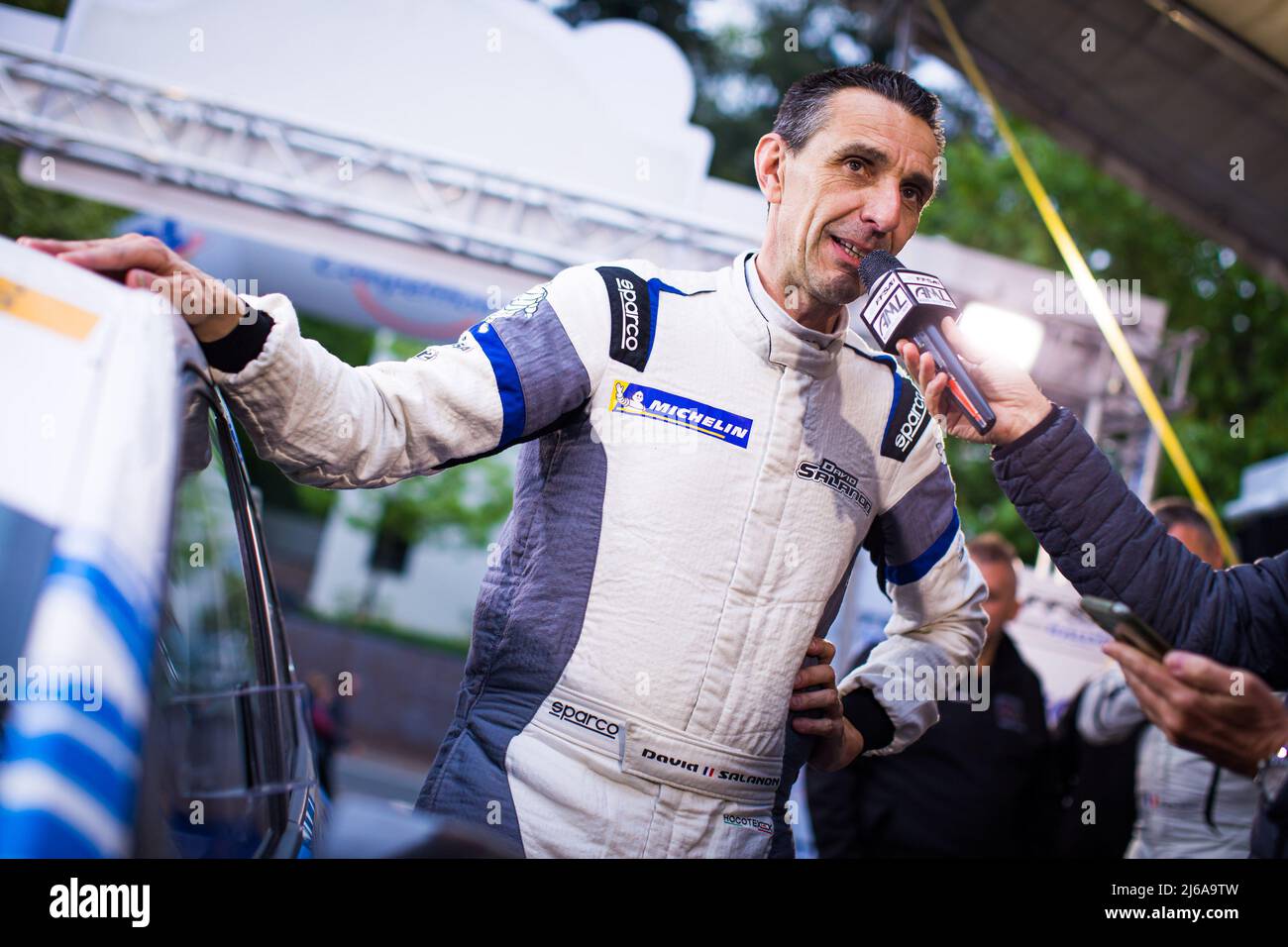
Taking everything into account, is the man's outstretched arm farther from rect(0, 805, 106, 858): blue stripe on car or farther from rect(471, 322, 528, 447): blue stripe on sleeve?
rect(0, 805, 106, 858): blue stripe on car

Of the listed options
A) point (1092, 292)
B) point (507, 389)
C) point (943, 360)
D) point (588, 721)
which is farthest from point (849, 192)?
point (1092, 292)

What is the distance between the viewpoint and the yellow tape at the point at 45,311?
1283 mm

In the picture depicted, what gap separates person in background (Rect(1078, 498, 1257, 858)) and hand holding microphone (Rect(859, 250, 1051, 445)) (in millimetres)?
1782

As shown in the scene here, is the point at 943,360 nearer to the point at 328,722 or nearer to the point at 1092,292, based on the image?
the point at 1092,292

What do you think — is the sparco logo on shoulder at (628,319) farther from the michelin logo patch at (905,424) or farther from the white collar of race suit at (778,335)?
the michelin logo patch at (905,424)

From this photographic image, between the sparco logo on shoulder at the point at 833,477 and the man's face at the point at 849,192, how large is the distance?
299 mm

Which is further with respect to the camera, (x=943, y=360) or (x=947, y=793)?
(x=947, y=793)

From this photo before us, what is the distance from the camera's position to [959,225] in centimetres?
1686

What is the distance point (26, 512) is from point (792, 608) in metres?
1.26

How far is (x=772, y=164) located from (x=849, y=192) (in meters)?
0.24

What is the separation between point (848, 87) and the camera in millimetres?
2301

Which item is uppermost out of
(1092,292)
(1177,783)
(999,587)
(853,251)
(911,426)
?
(1092,292)

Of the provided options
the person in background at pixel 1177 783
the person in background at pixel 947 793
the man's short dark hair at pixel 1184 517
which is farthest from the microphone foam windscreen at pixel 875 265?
the man's short dark hair at pixel 1184 517

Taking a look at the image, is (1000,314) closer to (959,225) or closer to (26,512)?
(26,512)
